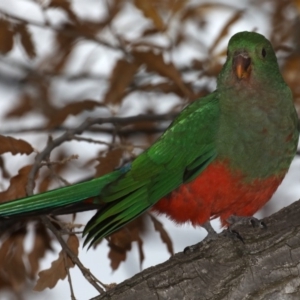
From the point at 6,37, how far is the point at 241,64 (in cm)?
184

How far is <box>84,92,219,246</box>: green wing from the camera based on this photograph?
496 cm

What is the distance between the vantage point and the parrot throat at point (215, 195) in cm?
514

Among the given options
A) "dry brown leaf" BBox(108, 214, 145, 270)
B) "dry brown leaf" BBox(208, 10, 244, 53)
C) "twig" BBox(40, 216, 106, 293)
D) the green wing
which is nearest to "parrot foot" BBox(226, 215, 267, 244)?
the green wing

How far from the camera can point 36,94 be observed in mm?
8203

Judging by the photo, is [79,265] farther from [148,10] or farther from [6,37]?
[148,10]

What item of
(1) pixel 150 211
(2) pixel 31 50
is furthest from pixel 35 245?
(2) pixel 31 50

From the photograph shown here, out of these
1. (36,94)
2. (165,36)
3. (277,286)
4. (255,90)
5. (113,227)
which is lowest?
(277,286)

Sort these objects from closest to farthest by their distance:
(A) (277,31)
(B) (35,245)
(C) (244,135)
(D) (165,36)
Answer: (C) (244,135), (B) (35,245), (D) (165,36), (A) (277,31)

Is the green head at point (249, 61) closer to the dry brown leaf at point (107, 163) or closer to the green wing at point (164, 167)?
the green wing at point (164, 167)

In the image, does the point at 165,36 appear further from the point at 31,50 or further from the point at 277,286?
the point at 277,286

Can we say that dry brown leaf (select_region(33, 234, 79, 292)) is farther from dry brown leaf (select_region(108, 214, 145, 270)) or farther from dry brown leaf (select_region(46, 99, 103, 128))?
dry brown leaf (select_region(46, 99, 103, 128))

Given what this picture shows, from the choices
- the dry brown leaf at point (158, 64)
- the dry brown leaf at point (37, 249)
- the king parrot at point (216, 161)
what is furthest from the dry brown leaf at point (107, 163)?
the dry brown leaf at point (158, 64)

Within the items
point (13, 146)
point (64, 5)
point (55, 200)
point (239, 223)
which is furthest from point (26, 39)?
point (239, 223)

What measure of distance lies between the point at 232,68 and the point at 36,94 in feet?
10.8
